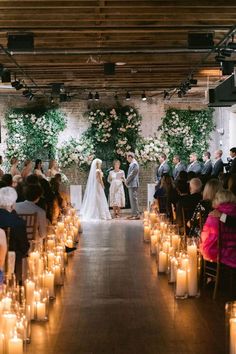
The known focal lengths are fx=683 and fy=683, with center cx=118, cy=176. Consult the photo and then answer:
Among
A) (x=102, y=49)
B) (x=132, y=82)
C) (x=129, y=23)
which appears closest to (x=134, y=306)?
(x=129, y=23)

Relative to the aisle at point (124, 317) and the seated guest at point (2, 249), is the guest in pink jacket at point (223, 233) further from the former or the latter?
the seated guest at point (2, 249)

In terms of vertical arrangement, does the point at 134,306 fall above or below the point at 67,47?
below

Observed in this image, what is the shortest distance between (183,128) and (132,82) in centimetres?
405

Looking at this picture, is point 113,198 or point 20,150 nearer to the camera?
point 113,198

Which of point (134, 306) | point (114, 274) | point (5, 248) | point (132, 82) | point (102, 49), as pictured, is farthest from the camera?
point (132, 82)

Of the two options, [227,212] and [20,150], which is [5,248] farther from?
[20,150]

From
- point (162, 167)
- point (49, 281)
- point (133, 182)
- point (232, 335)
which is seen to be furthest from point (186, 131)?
point (232, 335)

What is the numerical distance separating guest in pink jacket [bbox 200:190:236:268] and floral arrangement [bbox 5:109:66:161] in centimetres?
1293

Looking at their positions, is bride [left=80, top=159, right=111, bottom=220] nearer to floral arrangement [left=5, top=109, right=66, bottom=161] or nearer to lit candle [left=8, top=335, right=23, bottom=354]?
floral arrangement [left=5, top=109, right=66, bottom=161]

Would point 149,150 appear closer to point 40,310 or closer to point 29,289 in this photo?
point 40,310

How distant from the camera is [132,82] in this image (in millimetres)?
16844

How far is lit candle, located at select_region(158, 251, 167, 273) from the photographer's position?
28.8 ft

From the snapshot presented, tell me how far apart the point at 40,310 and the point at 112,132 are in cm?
1384

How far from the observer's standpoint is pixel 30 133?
19.8 m
